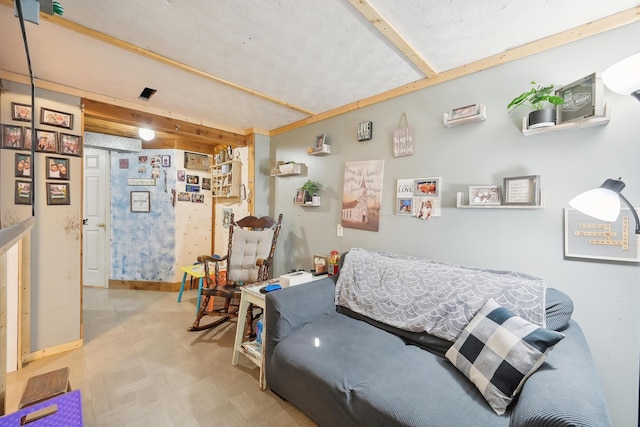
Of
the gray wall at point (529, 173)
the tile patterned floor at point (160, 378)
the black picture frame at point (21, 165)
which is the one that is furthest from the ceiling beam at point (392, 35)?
the black picture frame at point (21, 165)

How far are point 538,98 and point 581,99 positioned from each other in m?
0.18

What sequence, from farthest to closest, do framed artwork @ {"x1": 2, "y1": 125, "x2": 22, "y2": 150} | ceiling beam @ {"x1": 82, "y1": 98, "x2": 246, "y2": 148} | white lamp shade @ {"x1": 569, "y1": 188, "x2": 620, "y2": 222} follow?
1. ceiling beam @ {"x1": 82, "y1": 98, "x2": 246, "y2": 148}
2. framed artwork @ {"x1": 2, "y1": 125, "x2": 22, "y2": 150}
3. white lamp shade @ {"x1": 569, "y1": 188, "x2": 620, "y2": 222}

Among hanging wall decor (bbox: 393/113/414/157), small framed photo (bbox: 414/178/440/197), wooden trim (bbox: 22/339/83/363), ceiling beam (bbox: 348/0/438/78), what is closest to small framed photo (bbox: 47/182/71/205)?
wooden trim (bbox: 22/339/83/363)

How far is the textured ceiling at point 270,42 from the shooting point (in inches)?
55.1

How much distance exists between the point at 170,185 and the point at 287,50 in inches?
123

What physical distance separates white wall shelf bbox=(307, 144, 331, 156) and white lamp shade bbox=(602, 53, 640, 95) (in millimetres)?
2002

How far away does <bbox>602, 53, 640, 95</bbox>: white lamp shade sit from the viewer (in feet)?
3.37

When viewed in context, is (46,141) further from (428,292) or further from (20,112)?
(428,292)

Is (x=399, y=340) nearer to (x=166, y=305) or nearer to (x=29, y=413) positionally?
(x=29, y=413)

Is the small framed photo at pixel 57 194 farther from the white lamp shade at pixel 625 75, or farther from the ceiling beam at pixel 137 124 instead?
the white lamp shade at pixel 625 75

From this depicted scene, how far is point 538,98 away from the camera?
150 cm

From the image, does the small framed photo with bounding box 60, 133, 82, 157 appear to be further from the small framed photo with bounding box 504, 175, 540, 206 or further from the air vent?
the small framed photo with bounding box 504, 175, 540, 206

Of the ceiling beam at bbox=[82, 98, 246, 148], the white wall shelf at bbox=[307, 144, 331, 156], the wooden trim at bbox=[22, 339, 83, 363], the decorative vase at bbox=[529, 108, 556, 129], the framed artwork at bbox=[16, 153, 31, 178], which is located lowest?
the wooden trim at bbox=[22, 339, 83, 363]

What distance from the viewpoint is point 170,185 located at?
13.2ft
